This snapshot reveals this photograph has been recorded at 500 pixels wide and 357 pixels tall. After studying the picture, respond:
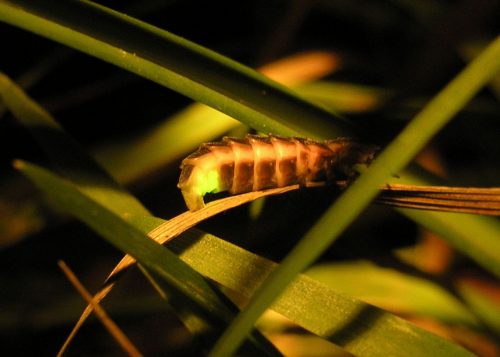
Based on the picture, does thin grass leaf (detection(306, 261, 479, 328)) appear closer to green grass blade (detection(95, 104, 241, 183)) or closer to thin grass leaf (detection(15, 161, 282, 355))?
green grass blade (detection(95, 104, 241, 183))

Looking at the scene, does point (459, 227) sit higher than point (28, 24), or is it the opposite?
point (459, 227)

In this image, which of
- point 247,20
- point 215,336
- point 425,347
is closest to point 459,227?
point 425,347

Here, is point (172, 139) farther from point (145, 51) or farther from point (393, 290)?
point (393, 290)

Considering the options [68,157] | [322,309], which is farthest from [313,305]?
[68,157]

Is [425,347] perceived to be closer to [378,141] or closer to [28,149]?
[378,141]

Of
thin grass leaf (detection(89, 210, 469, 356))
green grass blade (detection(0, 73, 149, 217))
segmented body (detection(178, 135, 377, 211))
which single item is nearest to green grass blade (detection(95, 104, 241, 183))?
green grass blade (detection(0, 73, 149, 217))

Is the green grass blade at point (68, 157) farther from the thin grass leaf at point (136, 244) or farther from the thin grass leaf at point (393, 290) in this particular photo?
the thin grass leaf at point (393, 290)
